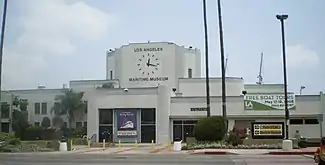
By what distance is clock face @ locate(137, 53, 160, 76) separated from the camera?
7025 centimetres

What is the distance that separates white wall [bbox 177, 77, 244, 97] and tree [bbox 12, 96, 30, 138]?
20492 mm

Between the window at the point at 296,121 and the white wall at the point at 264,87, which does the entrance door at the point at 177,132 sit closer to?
the window at the point at 296,121

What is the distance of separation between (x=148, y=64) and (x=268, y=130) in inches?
1120

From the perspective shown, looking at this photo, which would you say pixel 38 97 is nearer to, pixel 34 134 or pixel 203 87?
pixel 34 134

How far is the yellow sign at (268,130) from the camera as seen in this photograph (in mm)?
44531

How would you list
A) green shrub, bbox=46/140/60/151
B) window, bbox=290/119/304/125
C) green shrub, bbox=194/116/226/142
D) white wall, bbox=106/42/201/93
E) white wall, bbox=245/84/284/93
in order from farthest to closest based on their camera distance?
white wall, bbox=245/84/284/93 → white wall, bbox=106/42/201/93 → window, bbox=290/119/304/125 → green shrub, bbox=194/116/226/142 → green shrub, bbox=46/140/60/151

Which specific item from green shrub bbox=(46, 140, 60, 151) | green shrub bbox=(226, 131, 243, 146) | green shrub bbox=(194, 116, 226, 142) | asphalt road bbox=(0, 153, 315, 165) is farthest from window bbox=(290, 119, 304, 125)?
asphalt road bbox=(0, 153, 315, 165)

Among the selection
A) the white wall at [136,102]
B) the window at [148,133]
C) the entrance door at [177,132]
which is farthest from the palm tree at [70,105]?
the entrance door at [177,132]

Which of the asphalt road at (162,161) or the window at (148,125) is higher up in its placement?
the window at (148,125)

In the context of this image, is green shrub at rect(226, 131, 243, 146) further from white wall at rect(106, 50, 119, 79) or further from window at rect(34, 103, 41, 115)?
white wall at rect(106, 50, 119, 79)

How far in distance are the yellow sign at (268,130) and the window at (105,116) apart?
1887cm

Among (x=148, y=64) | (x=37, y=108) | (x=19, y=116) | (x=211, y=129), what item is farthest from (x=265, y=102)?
(x=19, y=116)

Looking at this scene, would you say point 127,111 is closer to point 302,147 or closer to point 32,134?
point 32,134

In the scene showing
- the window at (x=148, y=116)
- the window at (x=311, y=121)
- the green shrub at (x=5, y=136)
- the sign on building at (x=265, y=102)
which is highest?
the sign on building at (x=265, y=102)
